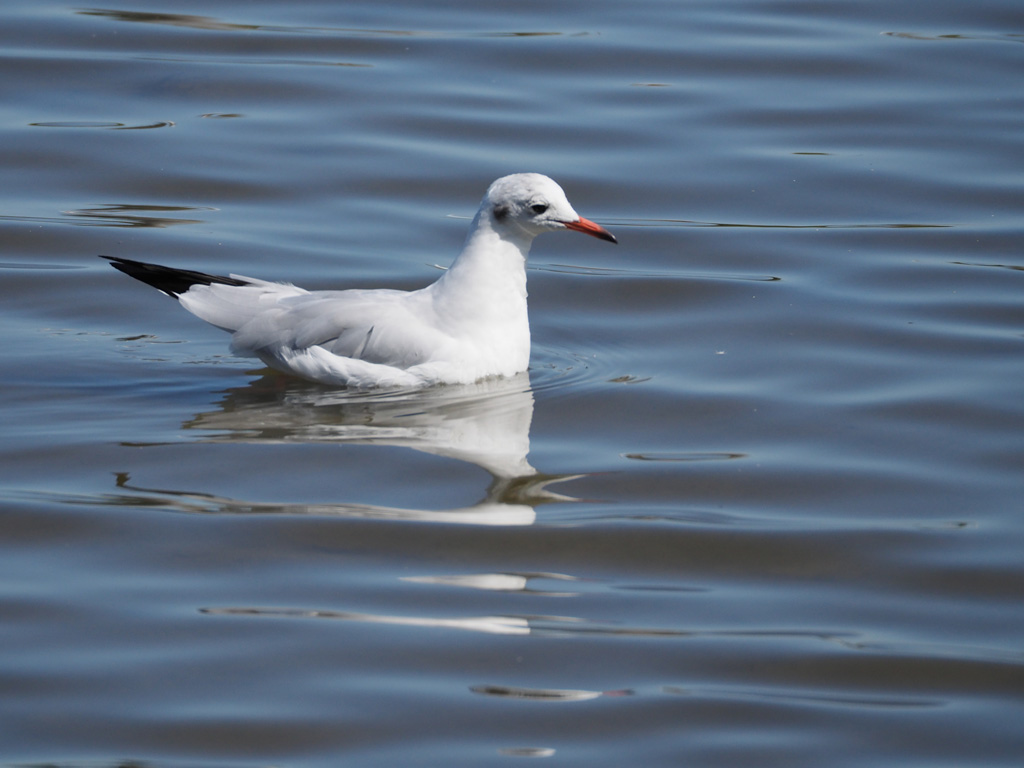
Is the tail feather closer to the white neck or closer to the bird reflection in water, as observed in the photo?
the bird reflection in water

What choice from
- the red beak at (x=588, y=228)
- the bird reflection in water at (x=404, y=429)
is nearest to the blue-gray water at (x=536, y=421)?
the bird reflection in water at (x=404, y=429)

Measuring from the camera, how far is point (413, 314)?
7285 mm

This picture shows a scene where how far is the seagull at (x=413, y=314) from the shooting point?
7.17 meters

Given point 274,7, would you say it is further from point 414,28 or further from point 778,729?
point 778,729

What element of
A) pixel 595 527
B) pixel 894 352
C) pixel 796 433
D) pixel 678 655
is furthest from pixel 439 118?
pixel 678 655

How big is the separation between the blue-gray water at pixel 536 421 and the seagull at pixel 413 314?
0.17m

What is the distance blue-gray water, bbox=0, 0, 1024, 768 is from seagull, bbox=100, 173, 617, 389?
167 mm

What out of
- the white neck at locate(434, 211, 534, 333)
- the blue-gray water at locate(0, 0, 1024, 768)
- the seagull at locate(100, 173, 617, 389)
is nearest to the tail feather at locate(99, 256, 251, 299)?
the seagull at locate(100, 173, 617, 389)

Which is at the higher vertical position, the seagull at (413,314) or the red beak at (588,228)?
the red beak at (588,228)

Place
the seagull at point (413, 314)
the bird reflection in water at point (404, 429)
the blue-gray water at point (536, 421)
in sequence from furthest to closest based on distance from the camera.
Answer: the seagull at point (413, 314), the bird reflection in water at point (404, 429), the blue-gray water at point (536, 421)

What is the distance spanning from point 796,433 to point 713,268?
2638 millimetres

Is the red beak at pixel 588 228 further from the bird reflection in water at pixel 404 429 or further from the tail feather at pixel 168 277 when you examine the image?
the tail feather at pixel 168 277

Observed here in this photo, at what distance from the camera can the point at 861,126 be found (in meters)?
11.9

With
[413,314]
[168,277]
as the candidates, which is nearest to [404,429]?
[413,314]
